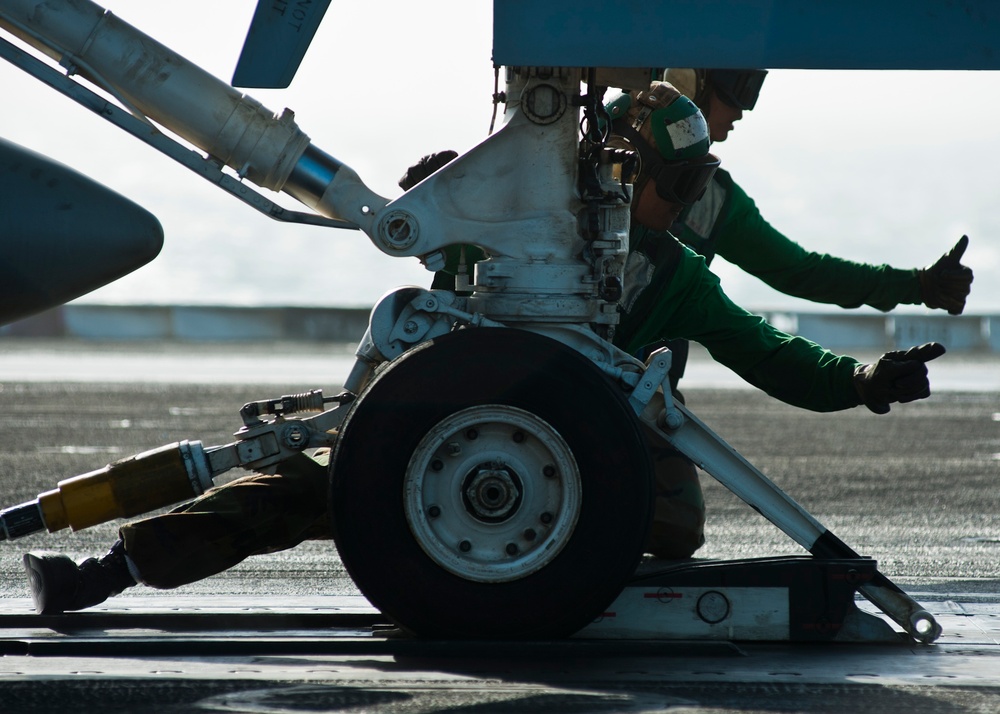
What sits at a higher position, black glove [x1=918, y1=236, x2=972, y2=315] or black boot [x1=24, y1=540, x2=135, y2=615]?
black glove [x1=918, y1=236, x2=972, y2=315]

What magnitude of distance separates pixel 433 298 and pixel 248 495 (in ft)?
2.92

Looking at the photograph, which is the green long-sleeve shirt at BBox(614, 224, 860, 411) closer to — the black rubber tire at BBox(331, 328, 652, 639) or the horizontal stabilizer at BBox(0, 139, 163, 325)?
the black rubber tire at BBox(331, 328, 652, 639)

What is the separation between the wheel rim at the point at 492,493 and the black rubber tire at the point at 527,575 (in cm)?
3

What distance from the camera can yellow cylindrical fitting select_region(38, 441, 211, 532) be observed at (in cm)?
444

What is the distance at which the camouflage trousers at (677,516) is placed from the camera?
516 cm

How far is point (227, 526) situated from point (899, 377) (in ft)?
7.03

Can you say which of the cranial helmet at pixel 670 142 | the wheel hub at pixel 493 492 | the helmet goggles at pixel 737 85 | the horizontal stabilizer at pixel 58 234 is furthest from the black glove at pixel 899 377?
the horizontal stabilizer at pixel 58 234

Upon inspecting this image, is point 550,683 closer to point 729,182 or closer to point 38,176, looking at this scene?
point 38,176

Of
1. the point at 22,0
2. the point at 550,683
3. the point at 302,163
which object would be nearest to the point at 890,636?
the point at 550,683

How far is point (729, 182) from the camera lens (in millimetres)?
6113

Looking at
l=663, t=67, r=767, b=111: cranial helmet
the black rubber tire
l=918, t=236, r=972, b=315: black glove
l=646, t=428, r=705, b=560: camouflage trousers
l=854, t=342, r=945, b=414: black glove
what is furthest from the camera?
l=663, t=67, r=767, b=111: cranial helmet

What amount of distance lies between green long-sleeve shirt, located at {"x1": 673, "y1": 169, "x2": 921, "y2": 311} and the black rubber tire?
2035 millimetres

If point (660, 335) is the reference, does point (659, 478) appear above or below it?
below

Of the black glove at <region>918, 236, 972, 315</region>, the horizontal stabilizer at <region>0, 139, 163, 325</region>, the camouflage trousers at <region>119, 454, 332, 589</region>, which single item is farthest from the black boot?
the black glove at <region>918, 236, 972, 315</region>
